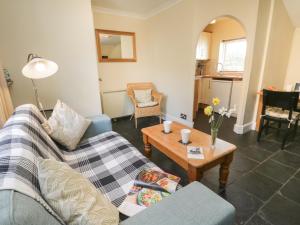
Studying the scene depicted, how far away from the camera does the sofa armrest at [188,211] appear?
2.37 ft

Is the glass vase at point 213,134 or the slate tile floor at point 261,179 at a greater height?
the glass vase at point 213,134

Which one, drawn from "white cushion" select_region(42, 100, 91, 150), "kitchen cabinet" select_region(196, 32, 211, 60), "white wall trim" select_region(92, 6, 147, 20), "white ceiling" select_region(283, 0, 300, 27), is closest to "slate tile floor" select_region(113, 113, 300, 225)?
"white cushion" select_region(42, 100, 91, 150)

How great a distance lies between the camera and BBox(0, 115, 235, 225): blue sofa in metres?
0.49

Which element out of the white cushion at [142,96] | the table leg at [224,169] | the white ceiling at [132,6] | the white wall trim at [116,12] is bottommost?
the table leg at [224,169]

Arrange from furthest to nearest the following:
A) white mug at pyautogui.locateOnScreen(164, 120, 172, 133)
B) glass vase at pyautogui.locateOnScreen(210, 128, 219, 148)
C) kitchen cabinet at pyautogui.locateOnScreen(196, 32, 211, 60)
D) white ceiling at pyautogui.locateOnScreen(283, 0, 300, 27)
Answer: kitchen cabinet at pyautogui.locateOnScreen(196, 32, 211, 60) < white ceiling at pyautogui.locateOnScreen(283, 0, 300, 27) < white mug at pyautogui.locateOnScreen(164, 120, 172, 133) < glass vase at pyautogui.locateOnScreen(210, 128, 219, 148)

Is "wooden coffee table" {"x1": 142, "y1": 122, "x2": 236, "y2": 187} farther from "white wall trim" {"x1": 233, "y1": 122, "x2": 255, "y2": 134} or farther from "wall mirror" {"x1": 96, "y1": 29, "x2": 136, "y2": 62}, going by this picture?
"wall mirror" {"x1": 96, "y1": 29, "x2": 136, "y2": 62}

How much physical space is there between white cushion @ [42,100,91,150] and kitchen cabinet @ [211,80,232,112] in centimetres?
334

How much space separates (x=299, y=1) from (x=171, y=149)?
10.4 feet

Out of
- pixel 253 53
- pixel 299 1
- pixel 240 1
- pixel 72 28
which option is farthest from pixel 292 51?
pixel 72 28

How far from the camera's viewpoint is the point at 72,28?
7.34 feet

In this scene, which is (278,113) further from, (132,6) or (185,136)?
(132,6)

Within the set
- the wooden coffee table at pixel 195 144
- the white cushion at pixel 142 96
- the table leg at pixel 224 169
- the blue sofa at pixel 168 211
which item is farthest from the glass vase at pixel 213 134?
the white cushion at pixel 142 96

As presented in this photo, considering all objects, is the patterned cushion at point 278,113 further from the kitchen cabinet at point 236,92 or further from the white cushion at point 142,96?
the white cushion at point 142,96

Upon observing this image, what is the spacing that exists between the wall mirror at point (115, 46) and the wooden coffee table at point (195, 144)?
2313mm
